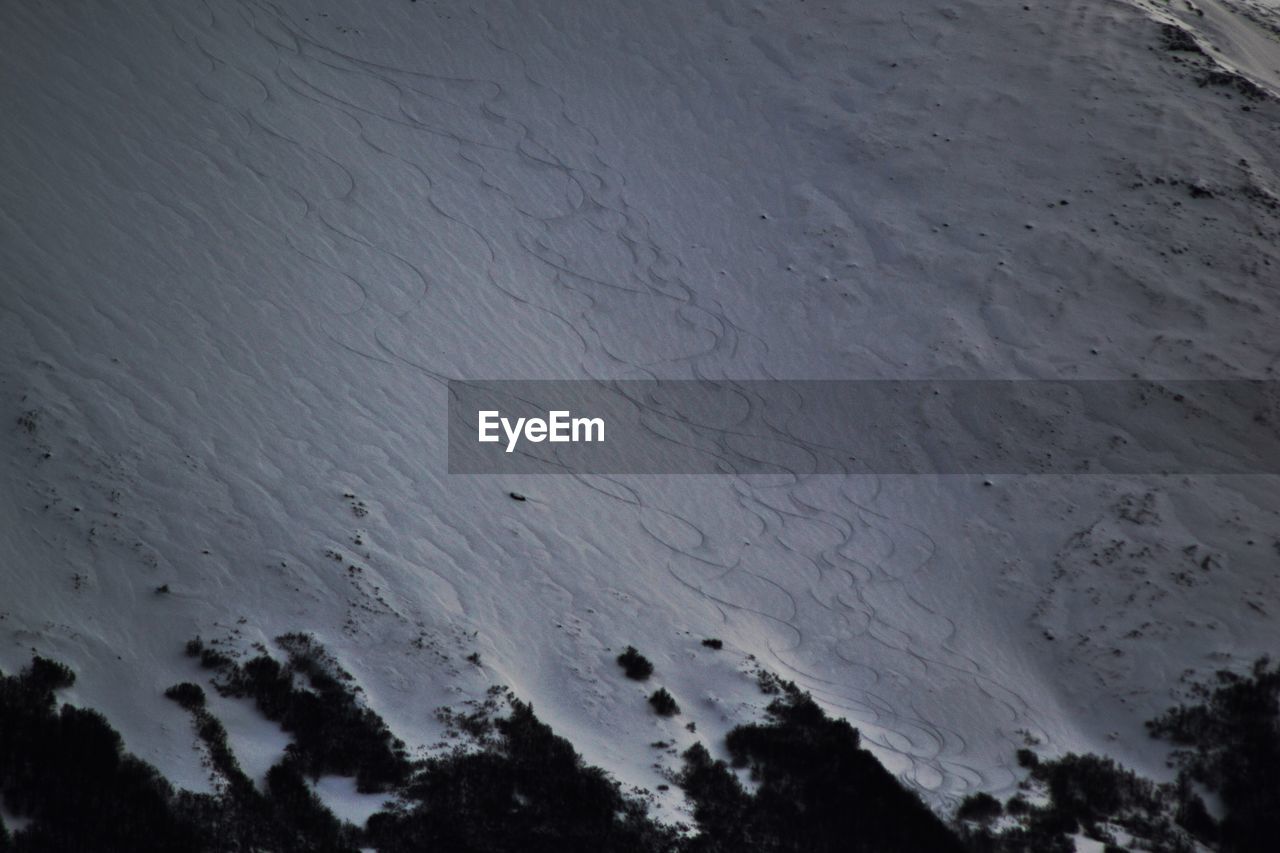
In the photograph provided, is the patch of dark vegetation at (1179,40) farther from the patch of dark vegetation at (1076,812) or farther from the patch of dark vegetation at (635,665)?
the patch of dark vegetation at (635,665)

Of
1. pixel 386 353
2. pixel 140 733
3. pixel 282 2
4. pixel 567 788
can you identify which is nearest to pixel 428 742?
pixel 567 788

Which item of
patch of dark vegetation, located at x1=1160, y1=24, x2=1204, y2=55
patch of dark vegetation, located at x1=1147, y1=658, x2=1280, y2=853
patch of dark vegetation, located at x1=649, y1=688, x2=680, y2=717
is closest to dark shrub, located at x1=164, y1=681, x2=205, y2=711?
patch of dark vegetation, located at x1=649, y1=688, x2=680, y2=717

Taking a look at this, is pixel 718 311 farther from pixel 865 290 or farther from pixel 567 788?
pixel 567 788

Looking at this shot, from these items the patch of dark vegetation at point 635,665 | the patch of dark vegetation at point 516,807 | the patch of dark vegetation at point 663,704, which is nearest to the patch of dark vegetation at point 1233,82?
the patch of dark vegetation at point 635,665

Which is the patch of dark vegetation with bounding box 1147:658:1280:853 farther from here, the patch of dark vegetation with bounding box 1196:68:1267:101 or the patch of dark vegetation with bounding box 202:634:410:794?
the patch of dark vegetation with bounding box 1196:68:1267:101

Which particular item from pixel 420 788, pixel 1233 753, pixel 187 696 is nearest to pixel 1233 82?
pixel 1233 753

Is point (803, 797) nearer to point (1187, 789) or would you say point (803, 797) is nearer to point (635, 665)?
point (635, 665)
